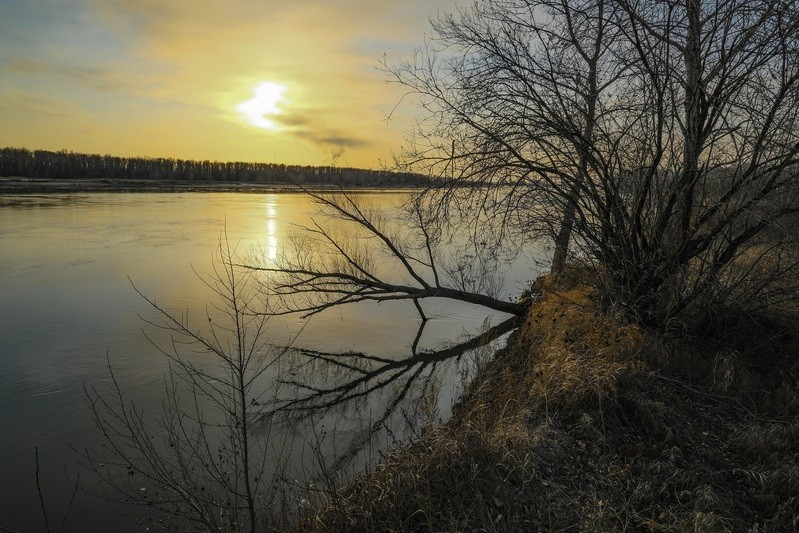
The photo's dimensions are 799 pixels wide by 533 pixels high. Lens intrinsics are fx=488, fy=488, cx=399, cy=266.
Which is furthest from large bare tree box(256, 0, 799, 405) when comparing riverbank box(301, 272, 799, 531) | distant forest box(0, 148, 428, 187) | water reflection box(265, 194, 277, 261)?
distant forest box(0, 148, 428, 187)

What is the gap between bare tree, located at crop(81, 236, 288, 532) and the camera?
404 cm

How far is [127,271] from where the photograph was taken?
14.7 metres

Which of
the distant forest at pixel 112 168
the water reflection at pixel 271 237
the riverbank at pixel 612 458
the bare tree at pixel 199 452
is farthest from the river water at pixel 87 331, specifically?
the distant forest at pixel 112 168

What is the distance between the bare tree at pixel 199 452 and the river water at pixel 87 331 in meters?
0.29

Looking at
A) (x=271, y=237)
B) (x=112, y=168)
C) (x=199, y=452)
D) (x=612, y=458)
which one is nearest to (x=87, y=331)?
(x=199, y=452)

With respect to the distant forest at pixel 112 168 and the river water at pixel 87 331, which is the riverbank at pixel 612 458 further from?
the distant forest at pixel 112 168

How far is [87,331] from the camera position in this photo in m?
9.88

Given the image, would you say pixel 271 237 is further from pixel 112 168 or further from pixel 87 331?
pixel 112 168

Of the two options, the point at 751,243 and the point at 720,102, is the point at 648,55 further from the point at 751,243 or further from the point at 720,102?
the point at 751,243

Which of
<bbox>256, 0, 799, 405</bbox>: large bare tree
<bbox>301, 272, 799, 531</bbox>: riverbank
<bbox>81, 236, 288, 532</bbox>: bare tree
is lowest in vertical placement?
<bbox>81, 236, 288, 532</bbox>: bare tree

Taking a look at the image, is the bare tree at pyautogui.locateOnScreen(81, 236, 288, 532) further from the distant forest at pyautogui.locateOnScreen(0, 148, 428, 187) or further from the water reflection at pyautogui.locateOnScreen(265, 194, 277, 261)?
the distant forest at pyautogui.locateOnScreen(0, 148, 428, 187)

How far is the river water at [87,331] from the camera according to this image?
18.2ft

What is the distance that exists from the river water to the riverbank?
114 inches

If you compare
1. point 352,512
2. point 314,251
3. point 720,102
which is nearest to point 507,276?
point 314,251
